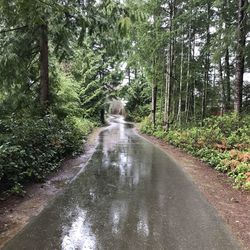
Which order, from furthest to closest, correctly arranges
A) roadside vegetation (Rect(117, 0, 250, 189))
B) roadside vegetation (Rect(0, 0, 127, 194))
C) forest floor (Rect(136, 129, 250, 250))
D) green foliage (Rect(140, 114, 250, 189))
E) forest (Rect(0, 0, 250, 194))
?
roadside vegetation (Rect(117, 0, 250, 189))
green foliage (Rect(140, 114, 250, 189))
forest (Rect(0, 0, 250, 194))
roadside vegetation (Rect(0, 0, 127, 194))
forest floor (Rect(136, 129, 250, 250))

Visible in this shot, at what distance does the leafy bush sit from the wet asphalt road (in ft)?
3.66

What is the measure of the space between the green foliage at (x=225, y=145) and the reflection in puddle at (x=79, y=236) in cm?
437

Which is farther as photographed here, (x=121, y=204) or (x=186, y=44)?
(x=186, y=44)

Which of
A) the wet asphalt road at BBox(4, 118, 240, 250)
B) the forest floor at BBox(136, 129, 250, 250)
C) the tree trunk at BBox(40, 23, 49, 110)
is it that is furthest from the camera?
the tree trunk at BBox(40, 23, 49, 110)

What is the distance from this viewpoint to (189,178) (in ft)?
28.9

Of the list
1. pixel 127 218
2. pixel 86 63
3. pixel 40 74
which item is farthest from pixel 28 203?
pixel 86 63

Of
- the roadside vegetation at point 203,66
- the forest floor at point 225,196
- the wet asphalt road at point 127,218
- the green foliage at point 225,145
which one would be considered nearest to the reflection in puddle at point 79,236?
the wet asphalt road at point 127,218

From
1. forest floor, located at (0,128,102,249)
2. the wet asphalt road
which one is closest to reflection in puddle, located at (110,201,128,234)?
the wet asphalt road

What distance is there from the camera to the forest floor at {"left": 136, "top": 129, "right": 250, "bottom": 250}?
209 inches

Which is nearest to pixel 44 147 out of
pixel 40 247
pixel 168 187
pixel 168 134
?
pixel 168 187

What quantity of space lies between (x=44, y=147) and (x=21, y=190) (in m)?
2.86

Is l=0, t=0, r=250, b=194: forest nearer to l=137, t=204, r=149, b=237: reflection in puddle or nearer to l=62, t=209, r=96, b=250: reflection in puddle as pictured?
l=62, t=209, r=96, b=250: reflection in puddle

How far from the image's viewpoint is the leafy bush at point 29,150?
22.3ft

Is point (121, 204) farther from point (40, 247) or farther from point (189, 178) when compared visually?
point (189, 178)
